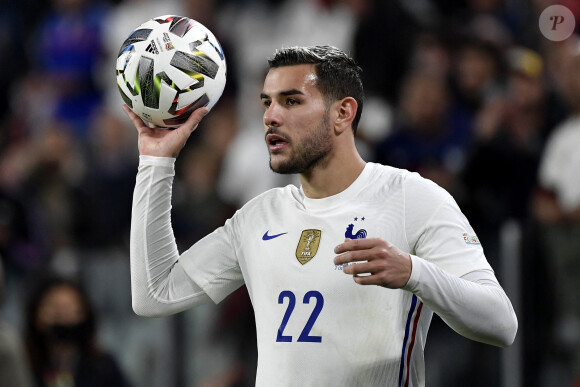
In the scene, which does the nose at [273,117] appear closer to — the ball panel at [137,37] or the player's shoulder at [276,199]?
the player's shoulder at [276,199]

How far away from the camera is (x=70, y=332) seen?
6.70 meters

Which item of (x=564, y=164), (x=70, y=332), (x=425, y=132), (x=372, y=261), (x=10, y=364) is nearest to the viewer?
(x=372, y=261)

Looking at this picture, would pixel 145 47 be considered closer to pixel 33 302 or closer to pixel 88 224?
pixel 33 302

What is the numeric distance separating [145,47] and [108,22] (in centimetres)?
665

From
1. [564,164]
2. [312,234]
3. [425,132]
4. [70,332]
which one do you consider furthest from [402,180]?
[425,132]

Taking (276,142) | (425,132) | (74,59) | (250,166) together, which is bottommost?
(276,142)

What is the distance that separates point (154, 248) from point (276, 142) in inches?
26.8

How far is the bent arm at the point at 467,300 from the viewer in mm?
3600

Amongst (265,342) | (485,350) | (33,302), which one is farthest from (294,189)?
(33,302)

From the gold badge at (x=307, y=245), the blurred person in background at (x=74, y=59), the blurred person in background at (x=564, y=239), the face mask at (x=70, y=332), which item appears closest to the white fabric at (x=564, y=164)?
the blurred person in background at (x=564, y=239)

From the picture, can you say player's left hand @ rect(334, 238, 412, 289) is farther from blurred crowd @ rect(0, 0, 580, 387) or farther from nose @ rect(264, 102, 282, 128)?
blurred crowd @ rect(0, 0, 580, 387)

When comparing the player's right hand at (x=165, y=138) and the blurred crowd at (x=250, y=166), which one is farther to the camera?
the blurred crowd at (x=250, y=166)

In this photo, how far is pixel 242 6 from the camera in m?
10.6

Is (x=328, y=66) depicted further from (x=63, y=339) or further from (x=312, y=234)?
(x=63, y=339)
